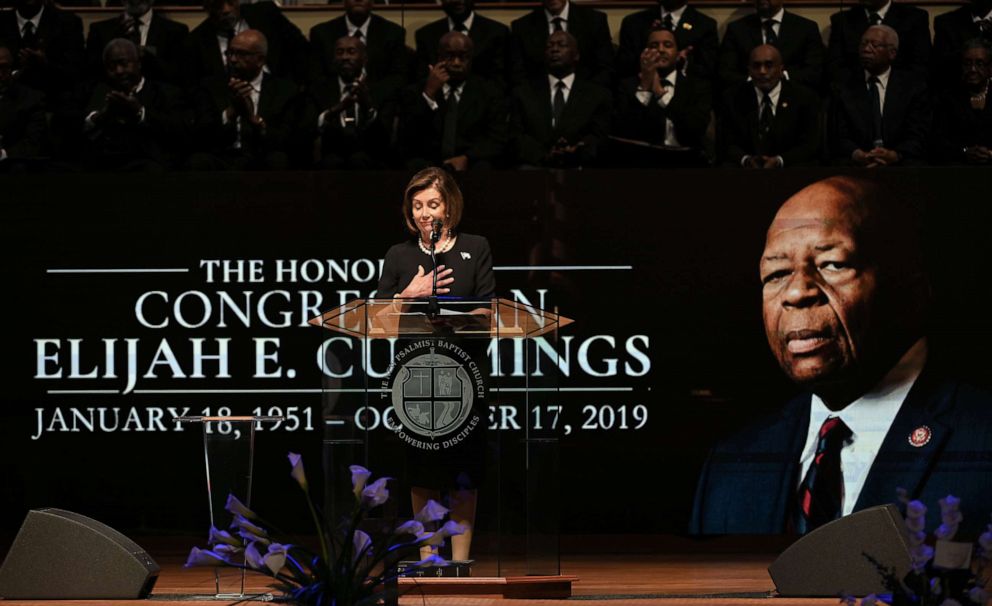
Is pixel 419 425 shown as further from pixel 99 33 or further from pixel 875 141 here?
pixel 99 33

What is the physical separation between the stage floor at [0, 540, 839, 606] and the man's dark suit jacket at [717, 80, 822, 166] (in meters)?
1.71

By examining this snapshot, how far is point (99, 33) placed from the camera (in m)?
6.79

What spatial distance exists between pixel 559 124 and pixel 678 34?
83cm

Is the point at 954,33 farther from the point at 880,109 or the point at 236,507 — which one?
the point at 236,507

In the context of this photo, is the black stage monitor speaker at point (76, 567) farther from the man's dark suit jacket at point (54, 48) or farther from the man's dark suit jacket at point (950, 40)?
the man's dark suit jacket at point (950, 40)

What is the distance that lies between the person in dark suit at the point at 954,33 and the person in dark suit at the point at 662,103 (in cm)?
106

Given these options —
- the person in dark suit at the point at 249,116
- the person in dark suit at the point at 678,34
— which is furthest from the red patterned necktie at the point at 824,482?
the person in dark suit at the point at 249,116

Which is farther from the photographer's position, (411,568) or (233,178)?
(233,178)

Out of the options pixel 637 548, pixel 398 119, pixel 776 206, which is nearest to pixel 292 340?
pixel 398 119

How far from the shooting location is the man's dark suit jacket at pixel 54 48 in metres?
6.59

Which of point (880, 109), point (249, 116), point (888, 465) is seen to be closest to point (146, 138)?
point (249, 116)

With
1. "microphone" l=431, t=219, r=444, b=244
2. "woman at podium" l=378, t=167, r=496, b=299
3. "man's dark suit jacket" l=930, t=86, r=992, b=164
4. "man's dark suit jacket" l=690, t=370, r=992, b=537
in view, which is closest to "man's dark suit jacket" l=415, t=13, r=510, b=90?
"man's dark suit jacket" l=930, t=86, r=992, b=164

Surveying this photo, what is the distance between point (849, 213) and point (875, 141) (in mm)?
453

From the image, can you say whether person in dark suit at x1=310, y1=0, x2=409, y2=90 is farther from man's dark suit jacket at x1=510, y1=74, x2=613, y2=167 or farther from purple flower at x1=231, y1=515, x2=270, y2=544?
purple flower at x1=231, y1=515, x2=270, y2=544
